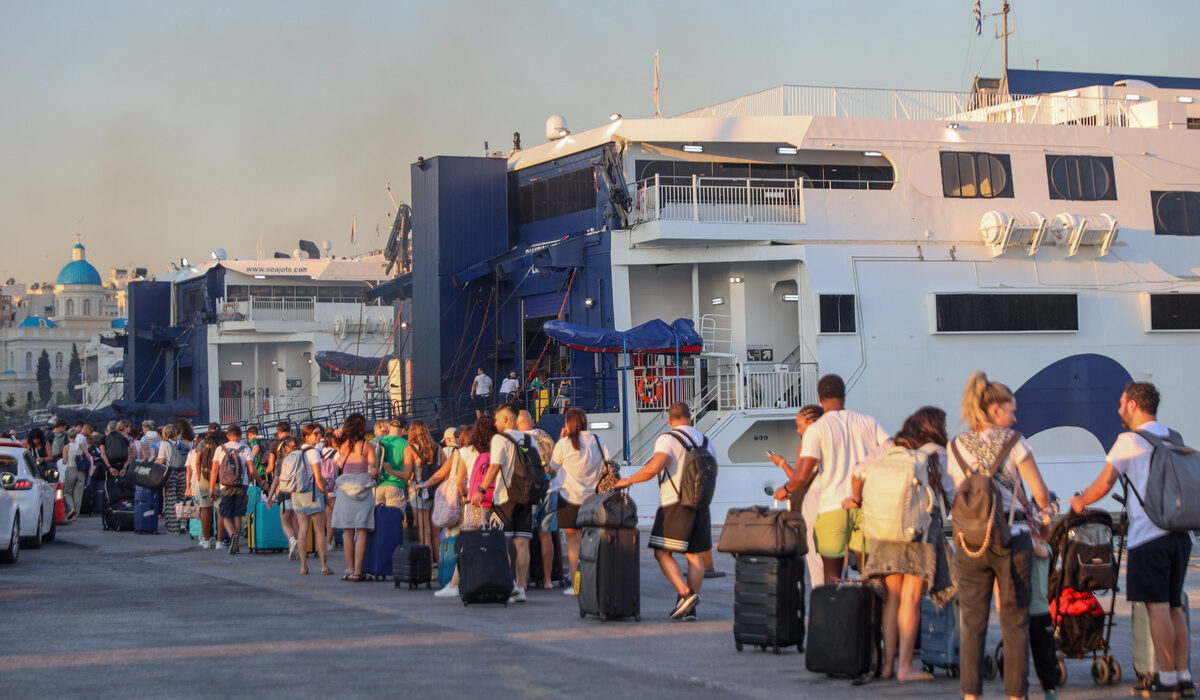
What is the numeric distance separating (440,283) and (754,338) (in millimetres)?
6711

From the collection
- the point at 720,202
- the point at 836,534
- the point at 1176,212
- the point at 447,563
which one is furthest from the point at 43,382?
the point at 836,534

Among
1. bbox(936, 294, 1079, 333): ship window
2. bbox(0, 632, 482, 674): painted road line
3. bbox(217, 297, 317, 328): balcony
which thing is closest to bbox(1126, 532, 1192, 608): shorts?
bbox(0, 632, 482, 674): painted road line

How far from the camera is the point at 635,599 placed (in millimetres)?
9828

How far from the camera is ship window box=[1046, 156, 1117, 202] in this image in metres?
24.2

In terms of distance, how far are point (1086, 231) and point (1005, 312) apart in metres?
2.21

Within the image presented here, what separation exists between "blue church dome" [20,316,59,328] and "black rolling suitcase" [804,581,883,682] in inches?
5185

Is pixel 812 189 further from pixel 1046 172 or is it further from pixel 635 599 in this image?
pixel 635 599

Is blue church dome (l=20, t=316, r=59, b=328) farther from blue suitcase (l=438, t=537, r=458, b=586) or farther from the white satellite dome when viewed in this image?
blue suitcase (l=438, t=537, r=458, b=586)

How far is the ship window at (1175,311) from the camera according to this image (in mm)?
24078

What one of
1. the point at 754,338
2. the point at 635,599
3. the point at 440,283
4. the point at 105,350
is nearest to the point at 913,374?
the point at 754,338

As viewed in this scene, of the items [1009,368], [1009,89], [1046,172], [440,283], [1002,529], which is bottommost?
[1002,529]

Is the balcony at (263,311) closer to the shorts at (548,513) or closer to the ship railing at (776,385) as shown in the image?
the ship railing at (776,385)

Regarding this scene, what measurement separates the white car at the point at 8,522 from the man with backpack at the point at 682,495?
791 cm

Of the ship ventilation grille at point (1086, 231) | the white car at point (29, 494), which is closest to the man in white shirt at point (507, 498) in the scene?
the white car at point (29, 494)
